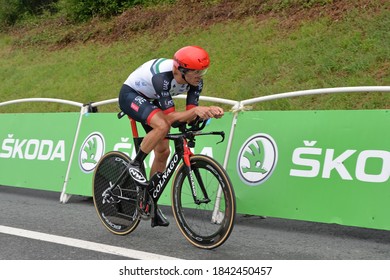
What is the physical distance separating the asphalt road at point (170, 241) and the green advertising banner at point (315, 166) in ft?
0.81

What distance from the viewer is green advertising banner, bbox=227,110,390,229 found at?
531 cm

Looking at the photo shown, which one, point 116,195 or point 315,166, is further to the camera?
point 116,195

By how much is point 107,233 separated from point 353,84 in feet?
18.9

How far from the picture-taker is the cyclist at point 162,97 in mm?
4949

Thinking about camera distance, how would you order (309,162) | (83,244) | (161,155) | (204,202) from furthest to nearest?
1. (309,162)
2. (161,155)
3. (83,244)
4. (204,202)

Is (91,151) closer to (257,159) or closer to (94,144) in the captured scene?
(94,144)

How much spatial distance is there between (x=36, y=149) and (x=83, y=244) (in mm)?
3542

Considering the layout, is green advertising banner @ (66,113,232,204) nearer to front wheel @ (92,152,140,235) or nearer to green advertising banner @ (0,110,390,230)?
green advertising banner @ (0,110,390,230)

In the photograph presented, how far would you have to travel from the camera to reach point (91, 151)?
7.81m

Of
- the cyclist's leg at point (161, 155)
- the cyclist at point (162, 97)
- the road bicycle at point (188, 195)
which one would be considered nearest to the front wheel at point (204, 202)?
the road bicycle at point (188, 195)

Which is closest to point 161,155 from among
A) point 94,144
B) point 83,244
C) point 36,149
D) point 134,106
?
point 134,106

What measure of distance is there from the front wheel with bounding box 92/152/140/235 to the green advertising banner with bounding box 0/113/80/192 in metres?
2.15

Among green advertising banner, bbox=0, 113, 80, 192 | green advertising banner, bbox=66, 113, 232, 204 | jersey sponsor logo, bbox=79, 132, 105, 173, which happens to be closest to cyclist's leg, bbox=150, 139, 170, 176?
green advertising banner, bbox=66, 113, 232, 204
